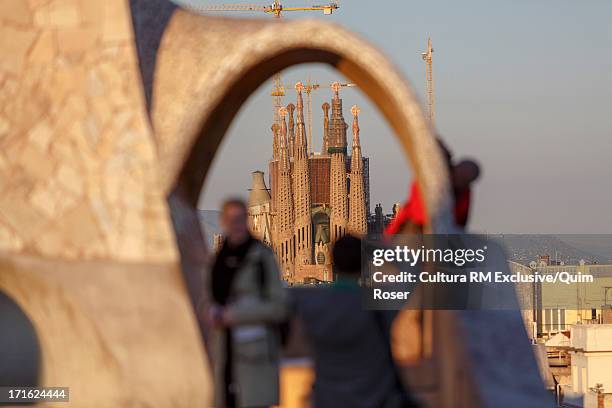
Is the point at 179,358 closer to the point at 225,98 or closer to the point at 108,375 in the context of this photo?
the point at 108,375

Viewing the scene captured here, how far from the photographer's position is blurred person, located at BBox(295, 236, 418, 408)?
16.2 feet

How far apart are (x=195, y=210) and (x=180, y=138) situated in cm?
57

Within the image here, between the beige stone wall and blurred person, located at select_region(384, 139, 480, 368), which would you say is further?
blurred person, located at select_region(384, 139, 480, 368)

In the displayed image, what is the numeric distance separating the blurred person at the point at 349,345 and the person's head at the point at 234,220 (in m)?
0.53

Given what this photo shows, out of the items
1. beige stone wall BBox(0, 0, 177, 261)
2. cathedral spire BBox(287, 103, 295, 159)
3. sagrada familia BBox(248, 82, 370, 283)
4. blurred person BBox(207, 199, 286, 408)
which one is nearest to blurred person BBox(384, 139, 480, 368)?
beige stone wall BBox(0, 0, 177, 261)

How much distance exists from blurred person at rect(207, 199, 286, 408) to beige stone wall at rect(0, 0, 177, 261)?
1.93m

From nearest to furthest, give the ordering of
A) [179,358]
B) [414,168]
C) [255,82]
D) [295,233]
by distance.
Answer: [179,358]
[414,168]
[255,82]
[295,233]

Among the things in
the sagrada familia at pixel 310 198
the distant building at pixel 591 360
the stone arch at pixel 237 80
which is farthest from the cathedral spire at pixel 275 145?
the stone arch at pixel 237 80

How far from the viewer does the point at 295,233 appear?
91625 millimetres

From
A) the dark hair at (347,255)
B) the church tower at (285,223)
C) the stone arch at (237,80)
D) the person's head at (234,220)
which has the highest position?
the church tower at (285,223)

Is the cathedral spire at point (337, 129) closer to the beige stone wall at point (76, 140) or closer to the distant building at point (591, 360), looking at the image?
the distant building at point (591, 360)

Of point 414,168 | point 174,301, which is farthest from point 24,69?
point 414,168

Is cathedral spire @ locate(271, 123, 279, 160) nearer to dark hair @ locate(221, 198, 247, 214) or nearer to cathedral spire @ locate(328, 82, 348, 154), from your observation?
cathedral spire @ locate(328, 82, 348, 154)

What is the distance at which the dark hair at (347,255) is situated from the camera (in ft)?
16.3
